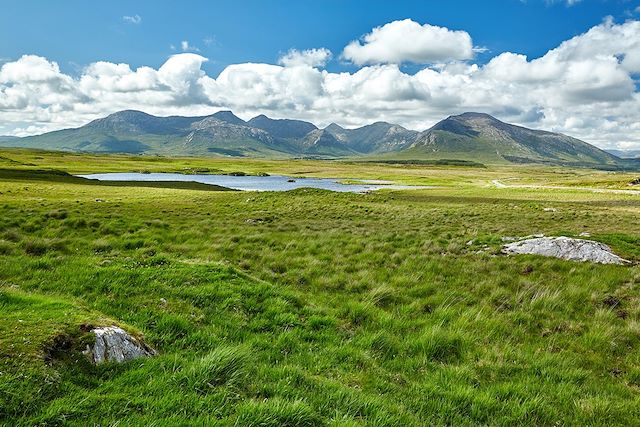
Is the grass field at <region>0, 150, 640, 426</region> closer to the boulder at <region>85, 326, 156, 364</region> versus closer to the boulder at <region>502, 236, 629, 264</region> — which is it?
the boulder at <region>85, 326, 156, 364</region>

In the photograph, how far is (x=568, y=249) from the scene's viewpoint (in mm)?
18375

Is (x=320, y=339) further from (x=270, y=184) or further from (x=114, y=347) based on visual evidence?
(x=270, y=184)

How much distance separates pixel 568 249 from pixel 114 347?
19.3 meters

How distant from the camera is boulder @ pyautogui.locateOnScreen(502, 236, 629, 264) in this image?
57.6 feet

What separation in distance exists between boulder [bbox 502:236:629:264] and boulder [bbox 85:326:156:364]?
688 inches

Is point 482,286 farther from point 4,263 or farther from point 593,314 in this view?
point 4,263

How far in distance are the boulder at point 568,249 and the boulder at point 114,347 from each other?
17.5m

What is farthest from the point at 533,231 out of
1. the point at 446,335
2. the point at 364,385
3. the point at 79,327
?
the point at 79,327

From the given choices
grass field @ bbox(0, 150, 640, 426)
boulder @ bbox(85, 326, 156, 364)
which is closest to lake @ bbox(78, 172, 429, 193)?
grass field @ bbox(0, 150, 640, 426)

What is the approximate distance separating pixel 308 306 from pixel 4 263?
9433mm

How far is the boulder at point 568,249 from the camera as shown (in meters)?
17.6

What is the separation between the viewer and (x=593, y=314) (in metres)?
11.9

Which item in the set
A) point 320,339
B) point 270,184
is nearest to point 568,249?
point 320,339

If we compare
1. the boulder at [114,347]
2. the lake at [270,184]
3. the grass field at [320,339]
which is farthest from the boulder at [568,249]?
the lake at [270,184]
